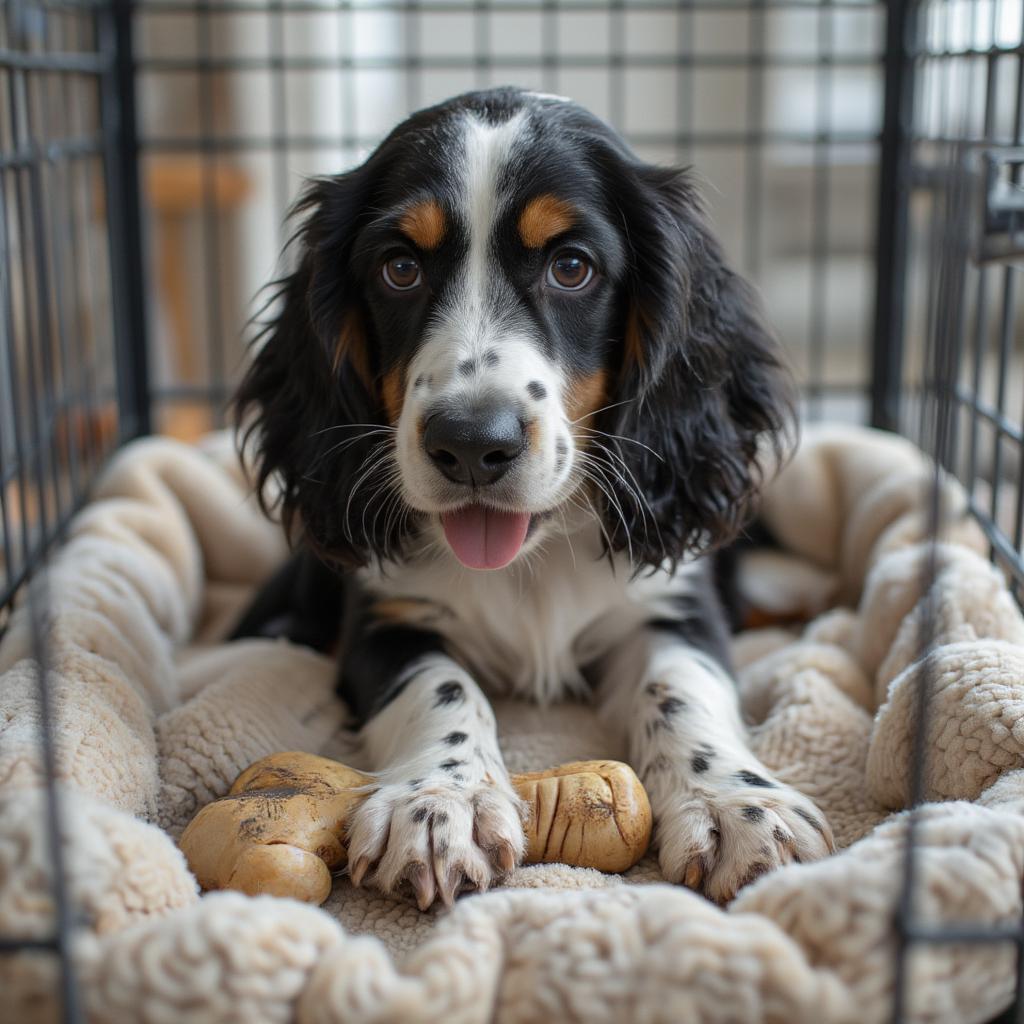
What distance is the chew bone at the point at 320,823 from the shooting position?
182 centimetres

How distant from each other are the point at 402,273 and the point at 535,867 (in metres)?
1.03

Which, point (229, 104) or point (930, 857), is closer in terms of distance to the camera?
point (930, 857)

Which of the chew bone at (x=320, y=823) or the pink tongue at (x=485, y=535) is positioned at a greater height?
the pink tongue at (x=485, y=535)

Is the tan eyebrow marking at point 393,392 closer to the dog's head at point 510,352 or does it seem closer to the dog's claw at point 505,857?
the dog's head at point 510,352

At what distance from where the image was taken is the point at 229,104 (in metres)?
7.88

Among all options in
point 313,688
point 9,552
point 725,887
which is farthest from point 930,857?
point 9,552

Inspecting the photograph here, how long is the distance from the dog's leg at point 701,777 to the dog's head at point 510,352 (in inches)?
9.4

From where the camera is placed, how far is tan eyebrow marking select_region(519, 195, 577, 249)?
219cm

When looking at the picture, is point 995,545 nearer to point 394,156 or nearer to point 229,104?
point 394,156

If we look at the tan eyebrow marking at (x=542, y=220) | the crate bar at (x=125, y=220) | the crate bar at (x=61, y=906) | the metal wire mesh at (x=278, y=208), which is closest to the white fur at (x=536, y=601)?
the tan eyebrow marking at (x=542, y=220)

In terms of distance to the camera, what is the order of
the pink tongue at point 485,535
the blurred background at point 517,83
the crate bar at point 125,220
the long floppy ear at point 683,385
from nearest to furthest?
1. the pink tongue at point 485,535
2. the long floppy ear at point 683,385
3. the crate bar at point 125,220
4. the blurred background at point 517,83

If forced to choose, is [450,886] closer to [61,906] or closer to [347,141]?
[61,906]

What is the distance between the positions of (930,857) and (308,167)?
7602 mm

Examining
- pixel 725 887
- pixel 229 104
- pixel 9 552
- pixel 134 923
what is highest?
pixel 229 104
